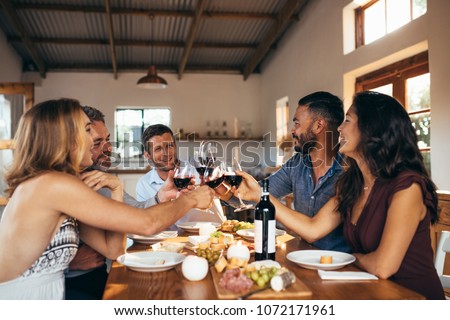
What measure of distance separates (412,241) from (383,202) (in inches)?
6.2

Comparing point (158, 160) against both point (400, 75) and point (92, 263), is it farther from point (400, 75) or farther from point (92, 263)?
point (400, 75)

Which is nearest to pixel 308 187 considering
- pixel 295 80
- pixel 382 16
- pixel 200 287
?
pixel 200 287

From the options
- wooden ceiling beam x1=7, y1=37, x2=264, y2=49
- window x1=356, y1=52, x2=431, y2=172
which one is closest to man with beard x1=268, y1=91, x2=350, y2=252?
window x1=356, y1=52, x2=431, y2=172

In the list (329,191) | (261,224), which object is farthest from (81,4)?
(261,224)

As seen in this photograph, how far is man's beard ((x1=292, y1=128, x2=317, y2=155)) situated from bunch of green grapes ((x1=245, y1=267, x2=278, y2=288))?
124 centimetres

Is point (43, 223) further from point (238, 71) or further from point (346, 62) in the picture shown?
point (238, 71)

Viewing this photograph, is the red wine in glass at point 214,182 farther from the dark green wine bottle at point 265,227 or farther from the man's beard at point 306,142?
the man's beard at point 306,142

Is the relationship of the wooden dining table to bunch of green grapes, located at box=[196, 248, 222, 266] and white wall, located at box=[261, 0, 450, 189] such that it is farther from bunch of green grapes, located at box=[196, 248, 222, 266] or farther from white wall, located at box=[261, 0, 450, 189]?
white wall, located at box=[261, 0, 450, 189]

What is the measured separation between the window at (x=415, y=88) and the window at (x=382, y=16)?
0.37m

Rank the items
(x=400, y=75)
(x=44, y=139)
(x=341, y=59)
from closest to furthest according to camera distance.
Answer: (x=44, y=139) → (x=400, y=75) → (x=341, y=59)

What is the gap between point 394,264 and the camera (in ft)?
4.43

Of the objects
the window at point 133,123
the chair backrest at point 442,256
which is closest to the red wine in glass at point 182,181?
the chair backrest at point 442,256

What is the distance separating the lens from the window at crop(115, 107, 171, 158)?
8930 millimetres

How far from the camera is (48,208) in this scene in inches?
51.5
